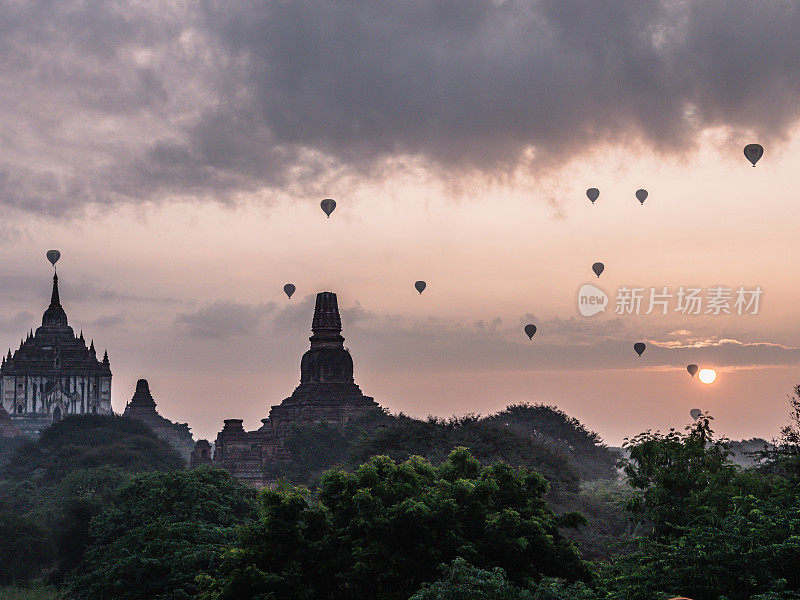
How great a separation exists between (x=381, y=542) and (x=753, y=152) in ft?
157

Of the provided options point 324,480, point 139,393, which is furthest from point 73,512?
point 139,393

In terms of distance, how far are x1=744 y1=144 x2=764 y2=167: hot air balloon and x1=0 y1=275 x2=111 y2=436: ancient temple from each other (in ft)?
A: 517

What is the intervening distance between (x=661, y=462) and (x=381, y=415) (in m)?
80.3

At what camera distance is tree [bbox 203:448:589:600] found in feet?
77.0

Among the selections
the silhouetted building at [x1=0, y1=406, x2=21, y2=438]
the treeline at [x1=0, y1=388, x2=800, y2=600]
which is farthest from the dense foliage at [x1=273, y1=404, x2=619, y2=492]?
the silhouetted building at [x1=0, y1=406, x2=21, y2=438]

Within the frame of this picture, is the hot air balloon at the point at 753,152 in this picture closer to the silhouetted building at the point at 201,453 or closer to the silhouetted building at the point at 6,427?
the silhouetted building at the point at 201,453

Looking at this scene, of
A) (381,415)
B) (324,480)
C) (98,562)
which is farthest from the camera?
(381,415)

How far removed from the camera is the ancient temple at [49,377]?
638ft

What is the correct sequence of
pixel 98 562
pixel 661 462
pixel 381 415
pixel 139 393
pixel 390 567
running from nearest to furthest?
pixel 390 567
pixel 661 462
pixel 98 562
pixel 381 415
pixel 139 393

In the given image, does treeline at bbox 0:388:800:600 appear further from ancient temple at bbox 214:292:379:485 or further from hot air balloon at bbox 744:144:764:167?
ancient temple at bbox 214:292:379:485

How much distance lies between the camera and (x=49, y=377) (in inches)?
7682

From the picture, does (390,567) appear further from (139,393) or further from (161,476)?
(139,393)

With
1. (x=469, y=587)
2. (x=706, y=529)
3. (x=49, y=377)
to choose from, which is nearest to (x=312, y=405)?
(x=706, y=529)

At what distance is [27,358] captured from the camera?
196 m
